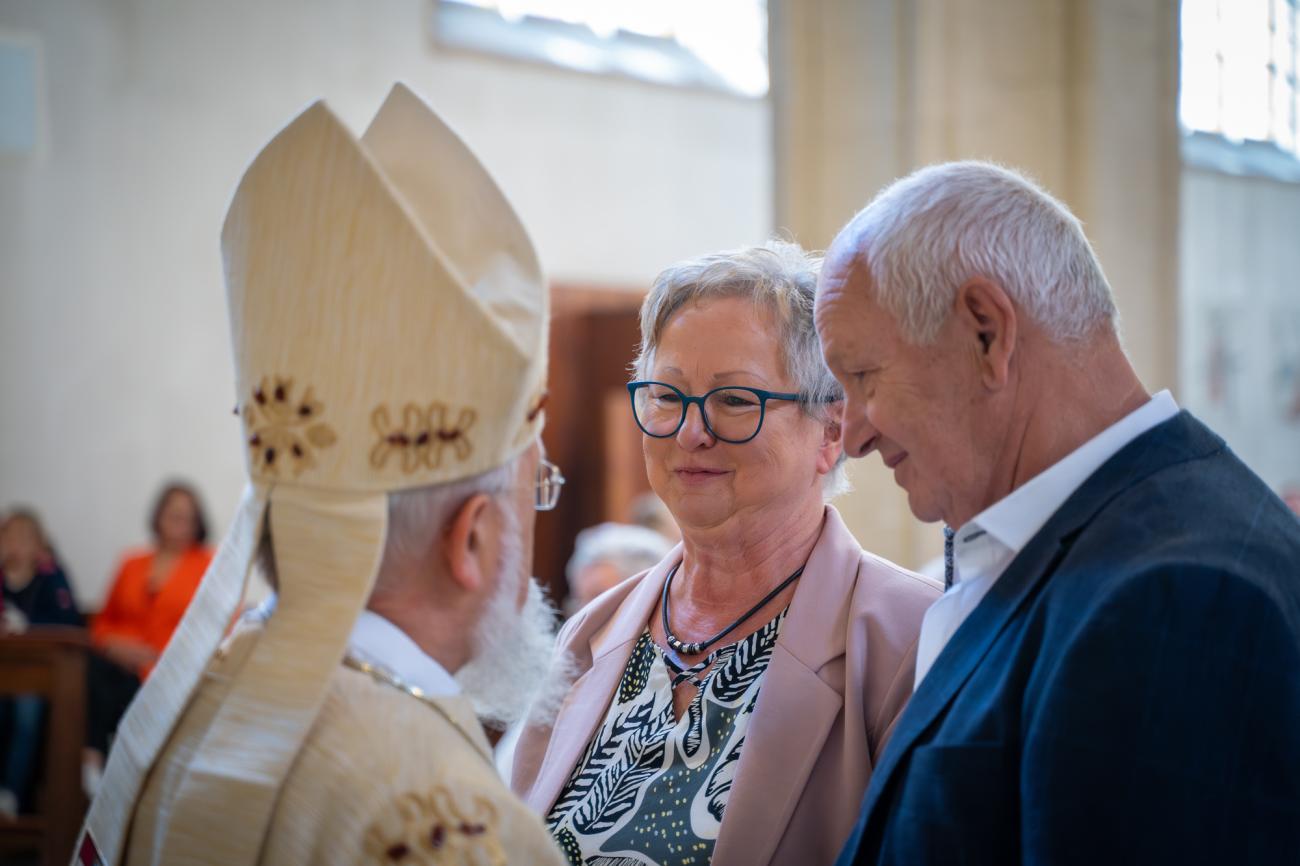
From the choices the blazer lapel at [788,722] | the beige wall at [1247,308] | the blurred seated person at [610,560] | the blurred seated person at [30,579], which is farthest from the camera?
the blurred seated person at [30,579]

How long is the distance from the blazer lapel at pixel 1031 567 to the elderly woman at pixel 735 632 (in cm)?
30

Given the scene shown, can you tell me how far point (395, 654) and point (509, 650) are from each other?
0.73 feet

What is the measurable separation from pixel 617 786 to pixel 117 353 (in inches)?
375

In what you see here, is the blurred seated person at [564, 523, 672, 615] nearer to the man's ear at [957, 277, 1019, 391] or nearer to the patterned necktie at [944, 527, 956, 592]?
the patterned necktie at [944, 527, 956, 592]

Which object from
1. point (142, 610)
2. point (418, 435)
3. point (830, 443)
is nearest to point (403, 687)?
point (418, 435)

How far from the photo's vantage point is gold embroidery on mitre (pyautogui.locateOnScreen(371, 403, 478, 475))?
5.19 ft

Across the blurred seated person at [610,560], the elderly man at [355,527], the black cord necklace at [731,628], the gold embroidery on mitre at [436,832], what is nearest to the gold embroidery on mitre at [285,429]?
the elderly man at [355,527]

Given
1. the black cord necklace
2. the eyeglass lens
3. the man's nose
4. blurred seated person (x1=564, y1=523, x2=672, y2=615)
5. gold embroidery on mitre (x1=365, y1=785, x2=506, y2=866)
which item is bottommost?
blurred seated person (x1=564, y1=523, x2=672, y2=615)

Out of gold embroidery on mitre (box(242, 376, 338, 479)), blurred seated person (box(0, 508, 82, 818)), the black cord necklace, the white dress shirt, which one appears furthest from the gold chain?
blurred seated person (box(0, 508, 82, 818))

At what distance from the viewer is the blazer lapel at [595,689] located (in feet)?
7.56

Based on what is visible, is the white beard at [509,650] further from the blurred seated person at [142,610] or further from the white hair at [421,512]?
the blurred seated person at [142,610]

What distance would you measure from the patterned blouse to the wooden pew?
4880 millimetres

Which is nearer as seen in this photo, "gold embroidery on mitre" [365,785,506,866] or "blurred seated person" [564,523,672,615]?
"gold embroidery on mitre" [365,785,506,866]

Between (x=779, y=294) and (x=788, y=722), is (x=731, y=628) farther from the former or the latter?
(x=779, y=294)
